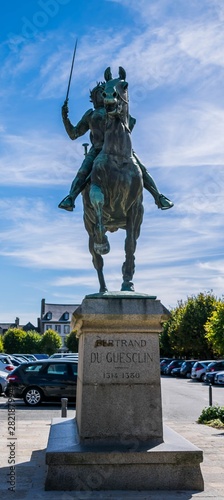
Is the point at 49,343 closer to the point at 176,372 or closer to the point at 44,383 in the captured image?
the point at 176,372

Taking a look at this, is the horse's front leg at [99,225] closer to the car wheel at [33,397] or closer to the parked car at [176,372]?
the car wheel at [33,397]

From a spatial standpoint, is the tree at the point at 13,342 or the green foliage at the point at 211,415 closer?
the green foliage at the point at 211,415

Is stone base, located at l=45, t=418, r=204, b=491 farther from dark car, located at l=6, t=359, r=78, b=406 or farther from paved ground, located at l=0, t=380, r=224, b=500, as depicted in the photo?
dark car, located at l=6, t=359, r=78, b=406

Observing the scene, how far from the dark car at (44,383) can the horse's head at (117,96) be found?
12.2 m

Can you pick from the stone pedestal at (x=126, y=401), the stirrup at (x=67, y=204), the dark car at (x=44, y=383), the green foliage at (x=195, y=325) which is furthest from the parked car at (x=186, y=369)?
the stone pedestal at (x=126, y=401)

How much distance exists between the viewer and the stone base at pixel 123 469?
6.21 metres

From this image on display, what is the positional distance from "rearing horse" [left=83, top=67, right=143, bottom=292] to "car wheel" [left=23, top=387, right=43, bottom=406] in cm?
1153

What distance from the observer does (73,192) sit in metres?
8.07

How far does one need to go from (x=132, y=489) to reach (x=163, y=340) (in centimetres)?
6090

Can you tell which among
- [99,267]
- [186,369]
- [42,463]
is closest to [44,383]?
[42,463]

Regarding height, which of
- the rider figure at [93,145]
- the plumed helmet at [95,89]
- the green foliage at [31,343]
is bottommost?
A: the rider figure at [93,145]

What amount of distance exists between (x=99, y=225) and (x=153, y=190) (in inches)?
53.2

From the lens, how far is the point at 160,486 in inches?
248

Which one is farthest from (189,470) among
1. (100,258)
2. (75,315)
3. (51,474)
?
(100,258)
